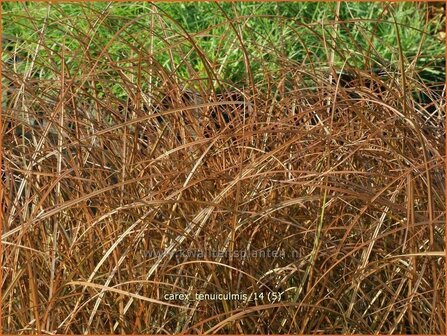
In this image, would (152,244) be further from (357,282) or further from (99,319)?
(357,282)

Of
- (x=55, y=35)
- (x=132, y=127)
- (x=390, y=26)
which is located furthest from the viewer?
(x=390, y=26)

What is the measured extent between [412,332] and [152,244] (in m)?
0.66

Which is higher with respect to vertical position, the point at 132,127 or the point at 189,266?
the point at 132,127

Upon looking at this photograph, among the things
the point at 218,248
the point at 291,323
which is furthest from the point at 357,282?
the point at 218,248

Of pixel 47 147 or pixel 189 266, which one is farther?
pixel 47 147

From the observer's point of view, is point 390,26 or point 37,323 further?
point 390,26

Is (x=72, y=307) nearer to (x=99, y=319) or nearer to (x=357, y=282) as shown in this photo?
Result: (x=99, y=319)

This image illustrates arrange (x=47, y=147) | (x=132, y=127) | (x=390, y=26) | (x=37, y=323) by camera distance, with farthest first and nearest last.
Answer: (x=390, y=26)
(x=132, y=127)
(x=47, y=147)
(x=37, y=323)

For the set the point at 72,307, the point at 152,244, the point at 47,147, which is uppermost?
the point at 47,147

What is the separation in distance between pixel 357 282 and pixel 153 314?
50 centimetres

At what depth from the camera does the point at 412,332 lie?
2.15 m

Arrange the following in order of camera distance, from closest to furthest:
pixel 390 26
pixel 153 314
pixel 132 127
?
pixel 153 314, pixel 132 127, pixel 390 26

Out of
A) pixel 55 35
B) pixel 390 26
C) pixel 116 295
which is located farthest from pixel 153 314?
pixel 390 26

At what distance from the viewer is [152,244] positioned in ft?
7.16
